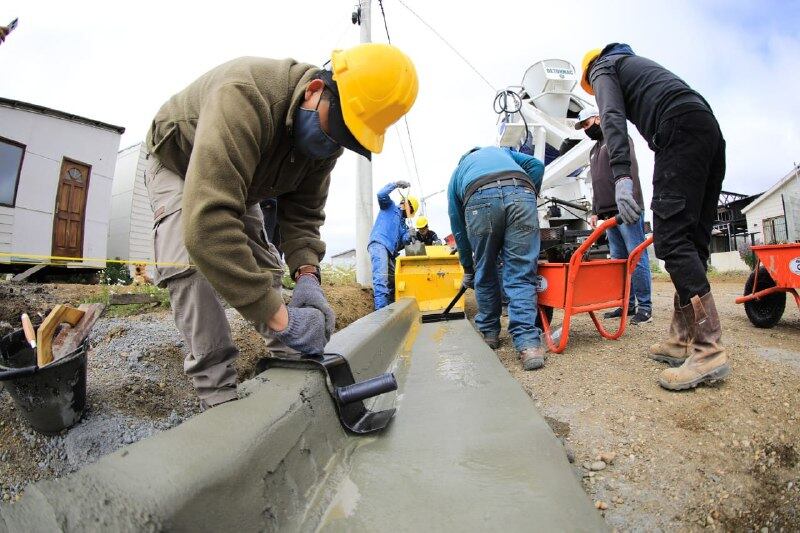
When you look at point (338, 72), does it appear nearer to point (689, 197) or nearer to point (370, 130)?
point (370, 130)

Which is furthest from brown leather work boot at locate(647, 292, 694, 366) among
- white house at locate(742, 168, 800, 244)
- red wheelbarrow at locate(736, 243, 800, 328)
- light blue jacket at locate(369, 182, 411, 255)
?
white house at locate(742, 168, 800, 244)

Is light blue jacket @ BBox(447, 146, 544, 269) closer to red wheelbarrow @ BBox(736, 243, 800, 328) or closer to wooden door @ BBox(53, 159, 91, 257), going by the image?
red wheelbarrow @ BBox(736, 243, 800, 328)

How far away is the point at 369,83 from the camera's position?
1.37 metres

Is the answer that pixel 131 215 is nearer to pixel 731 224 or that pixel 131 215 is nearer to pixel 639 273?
pixel 639 273

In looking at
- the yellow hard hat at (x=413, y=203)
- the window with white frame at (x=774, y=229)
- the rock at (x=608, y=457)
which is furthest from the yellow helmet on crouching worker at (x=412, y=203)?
the window with white frame at (x=774, y=229)

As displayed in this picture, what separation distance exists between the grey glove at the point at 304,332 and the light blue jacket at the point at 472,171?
73.8 inches

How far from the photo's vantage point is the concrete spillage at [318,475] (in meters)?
0.63

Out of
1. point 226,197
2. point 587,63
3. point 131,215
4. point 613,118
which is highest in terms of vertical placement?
point 131,215

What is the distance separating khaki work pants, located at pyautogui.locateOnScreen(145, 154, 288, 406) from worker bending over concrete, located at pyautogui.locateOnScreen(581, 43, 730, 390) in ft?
6.16

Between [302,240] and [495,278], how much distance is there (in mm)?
1701

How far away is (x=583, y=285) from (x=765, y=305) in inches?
Answer: 65.0

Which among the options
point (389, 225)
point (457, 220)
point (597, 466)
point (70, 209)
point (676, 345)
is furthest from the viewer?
point (70, 209)

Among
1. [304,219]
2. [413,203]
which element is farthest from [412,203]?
[304,219]

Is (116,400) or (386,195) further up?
(386,195)
